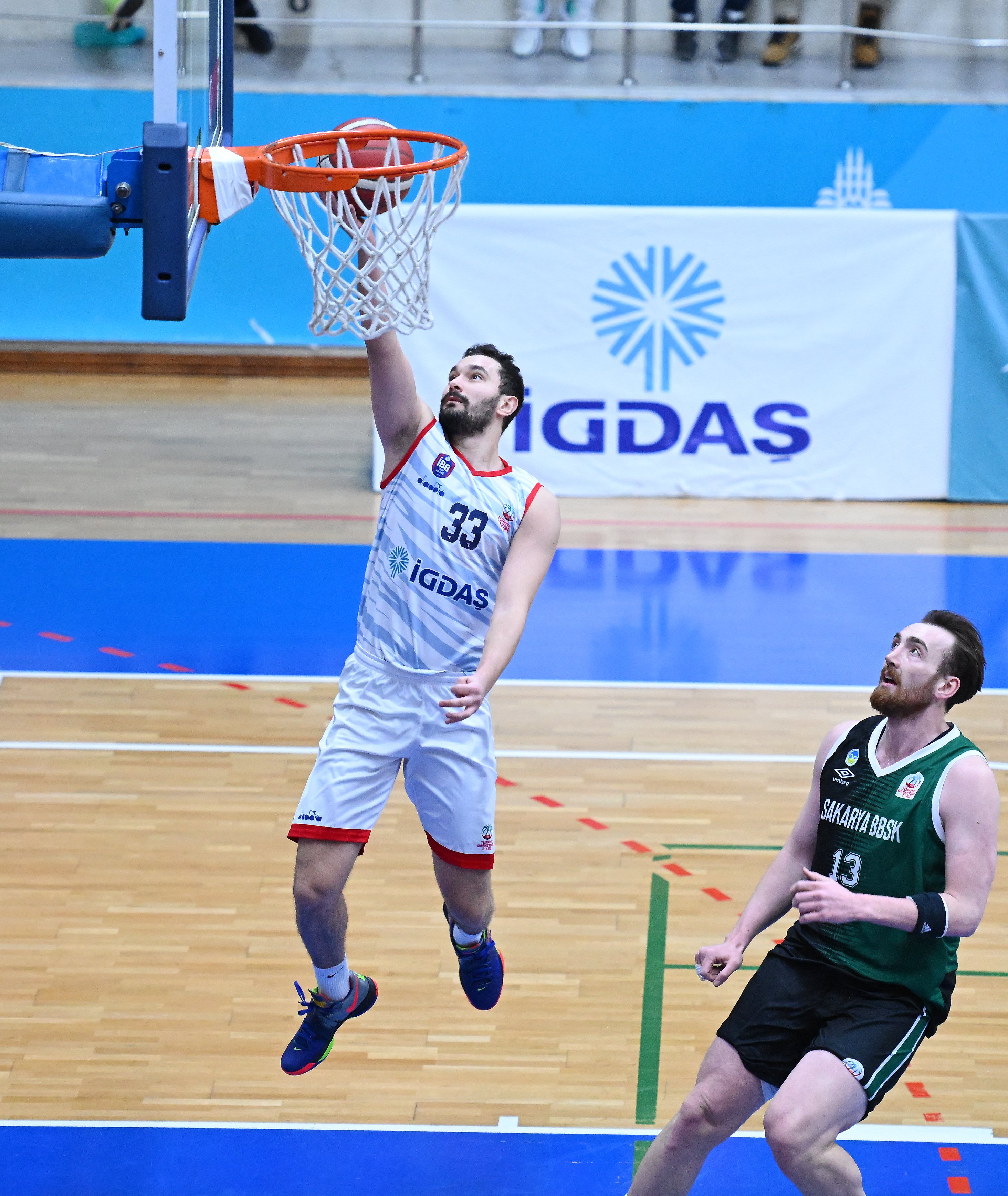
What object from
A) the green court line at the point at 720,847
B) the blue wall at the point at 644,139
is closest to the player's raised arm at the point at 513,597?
the green court line at the point at 720,847

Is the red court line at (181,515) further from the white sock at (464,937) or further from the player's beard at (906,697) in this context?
the player's beard at (906,697)

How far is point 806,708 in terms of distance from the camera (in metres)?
8.46

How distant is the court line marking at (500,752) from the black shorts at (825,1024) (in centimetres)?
367

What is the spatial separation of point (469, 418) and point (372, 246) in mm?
597

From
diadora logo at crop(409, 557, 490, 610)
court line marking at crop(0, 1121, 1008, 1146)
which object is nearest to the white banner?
diadora logo at crop(409, 557, 490, 610)

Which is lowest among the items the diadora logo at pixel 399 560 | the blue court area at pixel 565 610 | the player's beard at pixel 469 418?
the blue court area at pixel 565 610

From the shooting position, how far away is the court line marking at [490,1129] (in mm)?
4832

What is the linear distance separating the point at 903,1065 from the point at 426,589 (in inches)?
74.4

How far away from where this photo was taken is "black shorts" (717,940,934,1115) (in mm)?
3838

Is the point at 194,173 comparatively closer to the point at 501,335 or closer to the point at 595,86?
the point at 501,335

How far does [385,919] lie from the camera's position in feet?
20.3

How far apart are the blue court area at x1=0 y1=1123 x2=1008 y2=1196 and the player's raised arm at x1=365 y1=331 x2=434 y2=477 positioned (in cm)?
209

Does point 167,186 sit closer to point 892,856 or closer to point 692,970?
point 892,856

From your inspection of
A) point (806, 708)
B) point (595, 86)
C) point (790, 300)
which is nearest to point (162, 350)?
point (595, 86)
